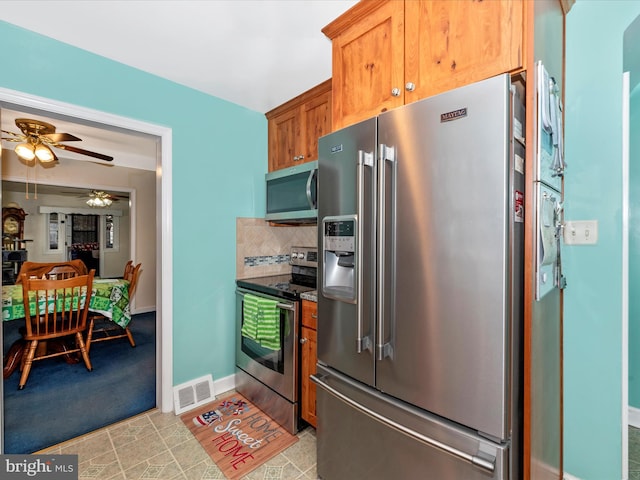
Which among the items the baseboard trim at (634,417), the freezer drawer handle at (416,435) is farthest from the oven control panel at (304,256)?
the baseboard trim at (634,417)

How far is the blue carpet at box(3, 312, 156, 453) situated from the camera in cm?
205

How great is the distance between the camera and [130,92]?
2.11 m

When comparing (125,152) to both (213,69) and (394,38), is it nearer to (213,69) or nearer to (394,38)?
(213,69)

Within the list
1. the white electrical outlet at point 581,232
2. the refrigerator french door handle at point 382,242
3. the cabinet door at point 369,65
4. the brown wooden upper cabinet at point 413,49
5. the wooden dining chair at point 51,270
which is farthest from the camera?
the wooden dining chair at point 51,270

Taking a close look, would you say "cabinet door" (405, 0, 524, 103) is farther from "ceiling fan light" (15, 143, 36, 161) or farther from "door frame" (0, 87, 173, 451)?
"ceiling fan light" (15, 143, 36, 161)

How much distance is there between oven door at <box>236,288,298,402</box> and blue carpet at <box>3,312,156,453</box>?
0.86 meters

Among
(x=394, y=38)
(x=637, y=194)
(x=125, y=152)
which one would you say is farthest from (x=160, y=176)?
(x=637, y=194)

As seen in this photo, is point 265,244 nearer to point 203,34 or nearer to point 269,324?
point 269,324

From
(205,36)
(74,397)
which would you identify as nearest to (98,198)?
(74,397)

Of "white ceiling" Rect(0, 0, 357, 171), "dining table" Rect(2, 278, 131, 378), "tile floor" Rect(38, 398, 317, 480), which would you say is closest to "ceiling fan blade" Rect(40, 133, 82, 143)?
"white ceiling" Rect(0, 0, 357, 171)

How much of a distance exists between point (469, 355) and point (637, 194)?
1911mm

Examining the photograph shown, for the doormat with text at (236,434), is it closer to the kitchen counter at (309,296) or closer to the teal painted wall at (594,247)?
the kitchen counter at (309,296)

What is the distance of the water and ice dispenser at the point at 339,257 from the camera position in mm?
1381

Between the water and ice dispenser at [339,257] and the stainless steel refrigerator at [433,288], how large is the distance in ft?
0.04
